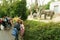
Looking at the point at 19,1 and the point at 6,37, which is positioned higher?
the point at 19,1

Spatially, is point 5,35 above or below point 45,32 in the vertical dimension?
below

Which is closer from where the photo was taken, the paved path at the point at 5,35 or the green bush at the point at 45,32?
the green bush at the point at 45,32

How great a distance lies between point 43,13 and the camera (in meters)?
18.0

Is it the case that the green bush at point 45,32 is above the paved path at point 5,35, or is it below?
above

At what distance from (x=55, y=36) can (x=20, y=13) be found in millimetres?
6377

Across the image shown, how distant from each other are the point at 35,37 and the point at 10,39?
2595 mm

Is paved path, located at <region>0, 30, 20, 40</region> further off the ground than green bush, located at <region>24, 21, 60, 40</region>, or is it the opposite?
green bush, located at <region>24, 21, 60, 40</region>

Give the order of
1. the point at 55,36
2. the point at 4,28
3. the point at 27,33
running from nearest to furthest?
the point at 55,36, the point at 27,33, the point at 4,28

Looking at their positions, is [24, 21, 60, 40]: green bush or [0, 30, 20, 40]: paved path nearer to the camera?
[24, 21, 60, 40]: green bush

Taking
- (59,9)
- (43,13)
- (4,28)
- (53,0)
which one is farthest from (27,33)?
(53,0)

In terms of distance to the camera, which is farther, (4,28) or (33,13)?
(33,13)

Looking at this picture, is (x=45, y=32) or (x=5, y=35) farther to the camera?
(x=5, y=35)

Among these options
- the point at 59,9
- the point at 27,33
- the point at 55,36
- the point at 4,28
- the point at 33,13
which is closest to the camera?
the point at 55,36

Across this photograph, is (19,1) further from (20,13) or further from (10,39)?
(10,39)
